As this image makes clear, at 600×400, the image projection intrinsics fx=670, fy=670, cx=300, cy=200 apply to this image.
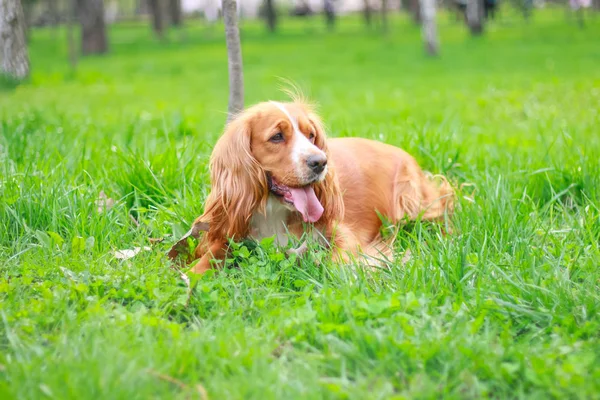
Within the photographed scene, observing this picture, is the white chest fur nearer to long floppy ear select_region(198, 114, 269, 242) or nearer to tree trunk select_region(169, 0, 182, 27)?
long floppy ear select_region(198, 114, 269, 242)

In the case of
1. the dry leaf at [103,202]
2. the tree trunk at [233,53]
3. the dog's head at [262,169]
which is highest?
the tree trunk at [233,53]

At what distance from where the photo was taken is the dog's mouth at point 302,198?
336cm

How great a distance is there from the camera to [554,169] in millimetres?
4238

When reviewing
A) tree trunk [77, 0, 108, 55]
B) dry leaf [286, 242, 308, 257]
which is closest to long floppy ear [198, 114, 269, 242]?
dry leaf [286, 242, 308, 257]

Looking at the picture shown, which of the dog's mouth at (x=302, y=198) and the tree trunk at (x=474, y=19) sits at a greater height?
the tree trunk at (x=474, y=19)

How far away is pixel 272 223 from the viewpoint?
11.6ft

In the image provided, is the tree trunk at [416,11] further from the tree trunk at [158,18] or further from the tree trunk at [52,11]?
the tree trunk at [52,11]

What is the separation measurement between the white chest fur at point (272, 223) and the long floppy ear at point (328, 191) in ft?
0.67

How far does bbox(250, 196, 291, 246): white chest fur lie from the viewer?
3527mm

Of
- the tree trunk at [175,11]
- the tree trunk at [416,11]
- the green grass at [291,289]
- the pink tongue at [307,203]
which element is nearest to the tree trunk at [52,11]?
the tree trunk at [175,11]

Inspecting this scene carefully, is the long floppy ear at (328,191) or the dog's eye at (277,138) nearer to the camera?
the dog's eye at (277,138)

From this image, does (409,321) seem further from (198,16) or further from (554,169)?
(198,16)

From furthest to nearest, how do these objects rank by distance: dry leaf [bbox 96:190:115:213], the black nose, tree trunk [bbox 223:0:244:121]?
tree trunk [bbox 223:0:244:121]
dry leaf [bbox 96:190:115:213]
the black nose

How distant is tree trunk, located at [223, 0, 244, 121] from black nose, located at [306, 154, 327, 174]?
1160 millimetres
